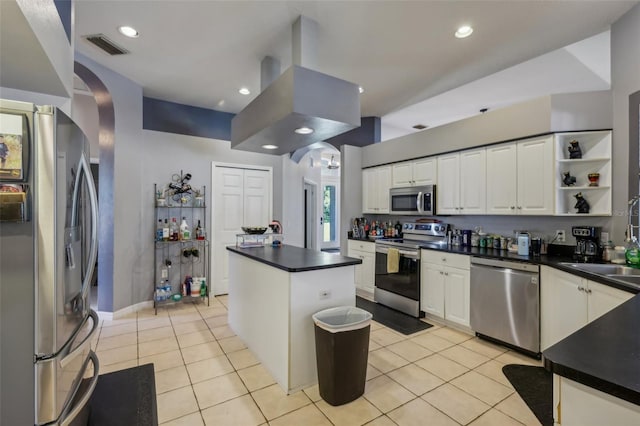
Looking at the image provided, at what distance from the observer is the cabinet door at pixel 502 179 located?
3234mm

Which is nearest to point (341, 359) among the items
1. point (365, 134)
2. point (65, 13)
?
point (65, 13)

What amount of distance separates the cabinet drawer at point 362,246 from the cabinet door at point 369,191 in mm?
628

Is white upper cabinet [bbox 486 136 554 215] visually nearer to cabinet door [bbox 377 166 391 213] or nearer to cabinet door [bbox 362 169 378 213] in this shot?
cabinet door [bbox 377 166 391 213]

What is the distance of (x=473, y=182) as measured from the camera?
3.61m

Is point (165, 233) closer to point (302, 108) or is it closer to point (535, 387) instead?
point (302, 108)

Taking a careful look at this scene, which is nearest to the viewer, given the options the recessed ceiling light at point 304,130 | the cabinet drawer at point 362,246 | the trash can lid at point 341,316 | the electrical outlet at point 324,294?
the trash can lid at point 341,316

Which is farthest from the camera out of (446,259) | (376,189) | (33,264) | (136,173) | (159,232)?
(376,189)

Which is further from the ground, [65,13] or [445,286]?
[65,13]

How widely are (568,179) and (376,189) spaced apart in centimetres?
251

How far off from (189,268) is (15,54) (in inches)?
135

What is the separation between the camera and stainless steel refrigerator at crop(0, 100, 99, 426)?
4.07 ft

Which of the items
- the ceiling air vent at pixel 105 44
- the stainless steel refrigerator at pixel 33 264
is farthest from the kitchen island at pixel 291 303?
the ceiling air vent at pixel 105 44

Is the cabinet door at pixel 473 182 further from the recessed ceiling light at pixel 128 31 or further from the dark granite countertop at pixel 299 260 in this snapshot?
the recessed ceiling light at pixel 128 31

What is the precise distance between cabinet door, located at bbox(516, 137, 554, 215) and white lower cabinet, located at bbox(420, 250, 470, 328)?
849 mm
